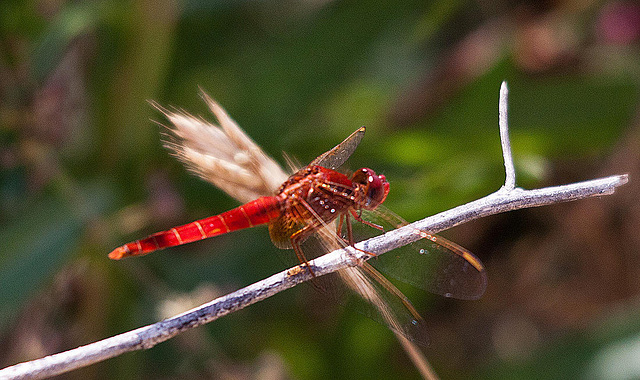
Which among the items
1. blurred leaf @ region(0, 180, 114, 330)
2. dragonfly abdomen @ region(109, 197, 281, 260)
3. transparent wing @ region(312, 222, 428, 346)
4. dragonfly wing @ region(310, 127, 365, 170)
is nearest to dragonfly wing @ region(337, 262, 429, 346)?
transparent wing @ region(312, 222, 428, 346)

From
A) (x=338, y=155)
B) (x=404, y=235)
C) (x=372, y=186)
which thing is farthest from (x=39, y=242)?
(x=404, y=235)

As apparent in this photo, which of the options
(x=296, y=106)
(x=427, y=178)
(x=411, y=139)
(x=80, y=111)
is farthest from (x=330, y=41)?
(x=80, y=111)

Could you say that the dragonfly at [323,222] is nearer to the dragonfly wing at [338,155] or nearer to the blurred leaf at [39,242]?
the dragonfly wing at [338,155]

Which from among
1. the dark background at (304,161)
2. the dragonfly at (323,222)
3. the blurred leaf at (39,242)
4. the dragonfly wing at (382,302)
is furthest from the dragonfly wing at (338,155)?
the blurred leaf at (39,242)

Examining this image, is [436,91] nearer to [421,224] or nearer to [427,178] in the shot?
[427,178]

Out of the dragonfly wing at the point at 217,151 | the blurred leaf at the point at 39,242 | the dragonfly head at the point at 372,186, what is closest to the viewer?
the dragonfly wing at the point at 217,151

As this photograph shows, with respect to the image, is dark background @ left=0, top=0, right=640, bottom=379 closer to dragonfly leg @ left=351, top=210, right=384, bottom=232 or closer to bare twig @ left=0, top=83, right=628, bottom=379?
dragonfly leg @ left=351, top=210, right=384, bottom=232

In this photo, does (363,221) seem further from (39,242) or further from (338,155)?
(39,242)
